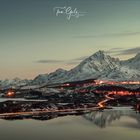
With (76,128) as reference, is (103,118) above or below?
above

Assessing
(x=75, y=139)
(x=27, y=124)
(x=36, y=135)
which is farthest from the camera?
(x=27, y=124)

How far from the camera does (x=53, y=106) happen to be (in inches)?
4407

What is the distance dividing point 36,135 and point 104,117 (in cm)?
3015

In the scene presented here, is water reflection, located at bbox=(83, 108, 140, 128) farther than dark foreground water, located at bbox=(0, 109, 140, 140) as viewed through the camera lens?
Yes

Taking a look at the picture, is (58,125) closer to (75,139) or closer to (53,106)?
(75,139)

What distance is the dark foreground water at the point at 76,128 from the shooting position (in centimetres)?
6063

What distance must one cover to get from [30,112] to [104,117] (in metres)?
17.6

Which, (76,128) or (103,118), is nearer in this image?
(76,128)

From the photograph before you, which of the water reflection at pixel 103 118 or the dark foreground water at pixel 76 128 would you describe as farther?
the water reflection at pixel 103 118

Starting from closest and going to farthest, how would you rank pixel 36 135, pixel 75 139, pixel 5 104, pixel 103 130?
pixel 75 139
pixel 36 135
pixel 103 130
pixel 5 104

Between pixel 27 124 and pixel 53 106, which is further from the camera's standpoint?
pixel 53 106

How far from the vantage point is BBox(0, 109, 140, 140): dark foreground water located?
60.6m

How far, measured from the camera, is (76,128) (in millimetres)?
70438

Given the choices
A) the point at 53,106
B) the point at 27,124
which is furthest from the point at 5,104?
the point at 27,124
